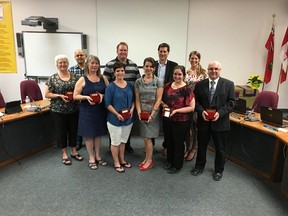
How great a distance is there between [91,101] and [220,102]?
1510 mm

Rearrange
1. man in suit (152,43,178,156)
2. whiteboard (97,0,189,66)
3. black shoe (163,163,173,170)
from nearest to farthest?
black shoe (163,163,173,170), man in suit (152,43,178,156), whiteboard (97,0,189,66)

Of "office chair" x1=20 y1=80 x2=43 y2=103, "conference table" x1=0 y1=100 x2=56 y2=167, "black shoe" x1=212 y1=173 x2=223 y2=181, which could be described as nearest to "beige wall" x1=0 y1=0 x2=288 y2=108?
"office chair" x1=20 y1=80 x2=43 y2=103

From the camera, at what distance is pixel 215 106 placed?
2.56 meters

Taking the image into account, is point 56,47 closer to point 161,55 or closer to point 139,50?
point 139,50

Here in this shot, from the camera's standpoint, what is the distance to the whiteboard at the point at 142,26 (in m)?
4.80

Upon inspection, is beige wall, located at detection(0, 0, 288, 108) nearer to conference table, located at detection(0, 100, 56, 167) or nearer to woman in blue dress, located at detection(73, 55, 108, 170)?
conference table, located at detection(0, 100, 56, 167)

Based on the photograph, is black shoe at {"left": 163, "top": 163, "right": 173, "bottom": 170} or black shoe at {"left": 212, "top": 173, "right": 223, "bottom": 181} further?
black shoe at {"left": 163, "top": 163, "right": 173, "bottom": 170}

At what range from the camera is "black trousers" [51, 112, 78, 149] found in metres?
2.88

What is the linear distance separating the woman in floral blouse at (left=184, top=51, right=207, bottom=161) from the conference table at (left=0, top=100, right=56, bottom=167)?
86.6 inches

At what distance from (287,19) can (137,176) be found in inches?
195

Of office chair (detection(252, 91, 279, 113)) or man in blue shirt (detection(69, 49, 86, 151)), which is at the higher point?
man in blue shirt (detection(69, 49, 86, 151))

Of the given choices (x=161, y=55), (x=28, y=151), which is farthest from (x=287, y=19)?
(x=28, y=151)

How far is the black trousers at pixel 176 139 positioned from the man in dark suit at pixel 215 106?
0.22 m

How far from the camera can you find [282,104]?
551cm
